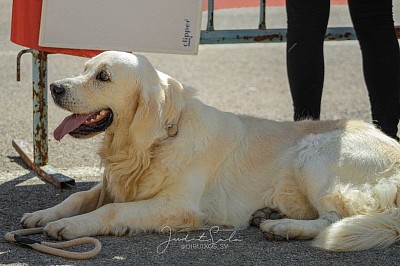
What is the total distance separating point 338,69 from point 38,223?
16.8 feet

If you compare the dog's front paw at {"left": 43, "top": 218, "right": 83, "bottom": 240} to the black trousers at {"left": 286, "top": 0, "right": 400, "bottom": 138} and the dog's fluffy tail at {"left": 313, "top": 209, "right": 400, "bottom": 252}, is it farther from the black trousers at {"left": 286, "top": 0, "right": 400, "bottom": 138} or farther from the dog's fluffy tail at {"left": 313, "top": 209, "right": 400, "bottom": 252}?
the black trousers at {"left": 286, "top": 0, "right": 400, "bottom": 138}

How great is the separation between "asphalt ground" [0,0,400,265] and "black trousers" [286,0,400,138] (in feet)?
3.80

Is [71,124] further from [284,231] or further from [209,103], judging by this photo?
[209,103]

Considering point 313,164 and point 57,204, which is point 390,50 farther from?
point 57,204

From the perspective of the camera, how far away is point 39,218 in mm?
4582

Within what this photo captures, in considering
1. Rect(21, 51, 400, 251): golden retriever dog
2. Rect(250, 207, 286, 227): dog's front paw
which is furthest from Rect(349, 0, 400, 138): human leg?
Rect(250, 207, 286, 227): dog's front paw

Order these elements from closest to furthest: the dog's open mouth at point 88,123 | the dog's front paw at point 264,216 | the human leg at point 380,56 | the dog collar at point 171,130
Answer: the dog's open mouth at point 88,123 < the dog collar at point 171,130 < the dog's front paw at point 264,216 < the human leg at point 380,56

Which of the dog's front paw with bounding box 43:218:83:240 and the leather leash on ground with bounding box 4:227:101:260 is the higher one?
the dog's front paw with bounding box 43:218:83:240

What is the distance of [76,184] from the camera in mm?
5516

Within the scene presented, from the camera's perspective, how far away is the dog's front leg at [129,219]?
4.39 metres

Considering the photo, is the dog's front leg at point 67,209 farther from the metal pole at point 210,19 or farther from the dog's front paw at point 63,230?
the metal pole at point 210,19

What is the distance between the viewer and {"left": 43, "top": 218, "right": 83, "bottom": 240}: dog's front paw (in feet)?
14.2

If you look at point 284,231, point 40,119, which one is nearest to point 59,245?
point 284,231

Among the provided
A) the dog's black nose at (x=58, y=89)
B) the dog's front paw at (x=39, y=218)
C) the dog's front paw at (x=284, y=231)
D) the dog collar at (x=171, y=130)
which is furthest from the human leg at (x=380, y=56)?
the dog's front paw at (x=39, y=218)
